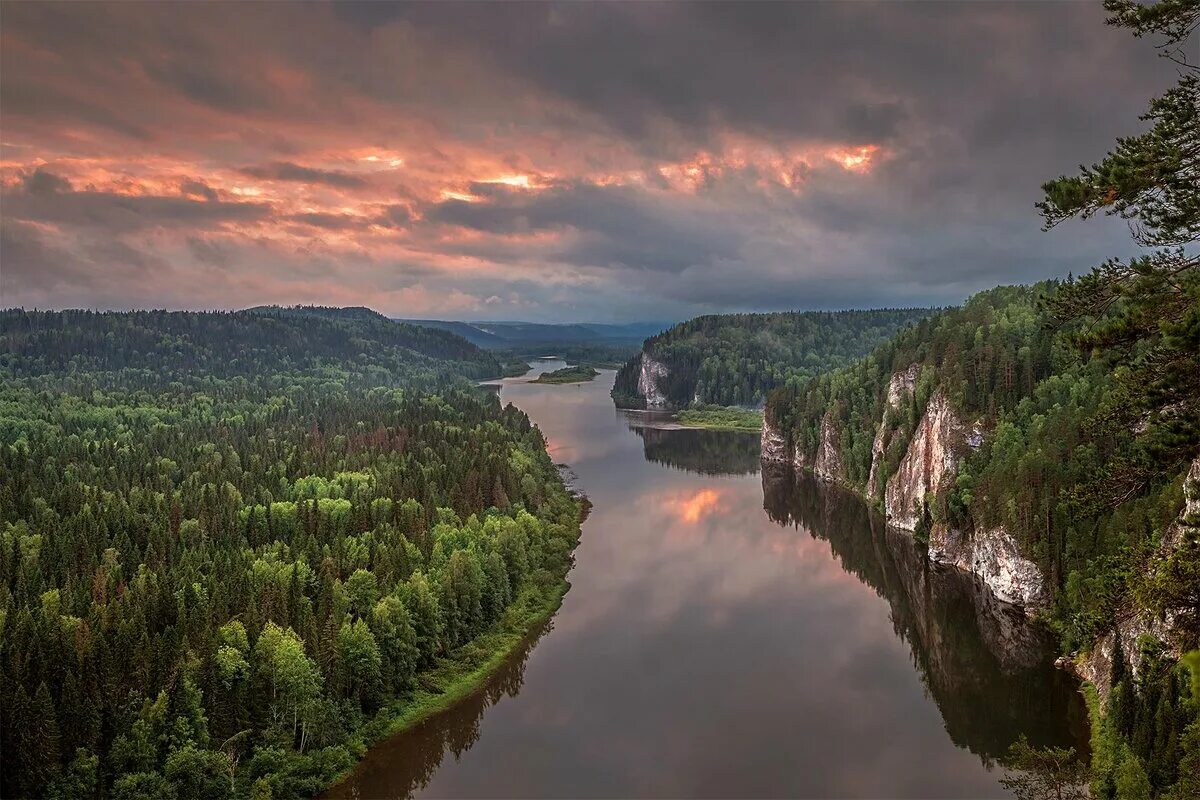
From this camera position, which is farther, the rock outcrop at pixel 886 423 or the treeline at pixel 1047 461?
the rock outcrop at pixel 886 423

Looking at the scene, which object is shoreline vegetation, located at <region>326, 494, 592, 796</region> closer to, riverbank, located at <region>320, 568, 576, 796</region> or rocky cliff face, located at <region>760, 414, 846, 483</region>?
riverbank, located at <region>320, 568, 576, 796</region>

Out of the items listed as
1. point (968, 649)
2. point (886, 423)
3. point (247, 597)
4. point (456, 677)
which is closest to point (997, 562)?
point (968, 649)

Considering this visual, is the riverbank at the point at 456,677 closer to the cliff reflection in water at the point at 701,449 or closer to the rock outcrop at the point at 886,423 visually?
the rock outcrop at the point at 886,423

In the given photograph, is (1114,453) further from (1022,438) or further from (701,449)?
(701,449)

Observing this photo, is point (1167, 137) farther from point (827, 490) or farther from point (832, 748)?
point (827, 490)

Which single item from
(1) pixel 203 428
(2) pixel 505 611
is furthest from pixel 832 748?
(1) pixel 203 428

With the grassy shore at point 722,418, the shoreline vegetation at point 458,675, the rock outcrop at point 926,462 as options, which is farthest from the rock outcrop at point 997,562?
the grassy shore at point 722,418

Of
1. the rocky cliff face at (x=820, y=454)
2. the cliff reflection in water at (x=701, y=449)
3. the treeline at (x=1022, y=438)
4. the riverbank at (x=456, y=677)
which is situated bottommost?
the riverbank at (x=456, y=677)
